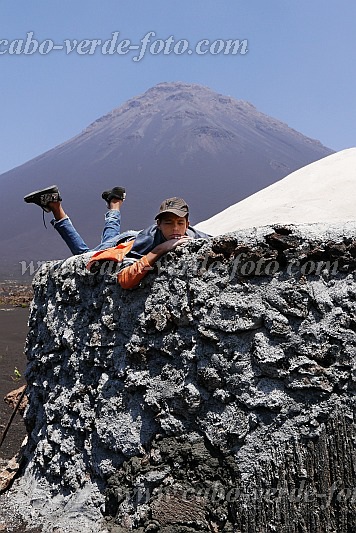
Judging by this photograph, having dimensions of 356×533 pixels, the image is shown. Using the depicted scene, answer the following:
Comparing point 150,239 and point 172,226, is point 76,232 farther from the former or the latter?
point 172,226

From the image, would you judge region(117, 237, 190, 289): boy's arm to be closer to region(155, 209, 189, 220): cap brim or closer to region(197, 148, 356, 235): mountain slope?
region(155, 209, 189, 220): cap brim

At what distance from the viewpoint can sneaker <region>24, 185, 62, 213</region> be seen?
3982 millimetres

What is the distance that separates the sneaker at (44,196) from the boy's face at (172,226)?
1234mm

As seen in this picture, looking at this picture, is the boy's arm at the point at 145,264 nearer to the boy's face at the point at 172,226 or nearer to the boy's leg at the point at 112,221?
the boy's face at the point at 172,226

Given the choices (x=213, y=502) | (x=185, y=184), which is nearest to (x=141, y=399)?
(x=213, y=502)

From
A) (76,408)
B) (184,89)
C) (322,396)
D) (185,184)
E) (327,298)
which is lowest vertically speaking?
(76,408)

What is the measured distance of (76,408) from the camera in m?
3.34

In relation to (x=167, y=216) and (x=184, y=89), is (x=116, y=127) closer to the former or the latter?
(x=184, y=89)

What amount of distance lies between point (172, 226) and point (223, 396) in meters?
0.91

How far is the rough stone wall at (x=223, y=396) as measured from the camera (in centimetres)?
263

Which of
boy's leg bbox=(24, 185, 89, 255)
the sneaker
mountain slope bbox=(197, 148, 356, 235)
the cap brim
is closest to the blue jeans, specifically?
boy's leg bbox=(24, 185, 89, 255)

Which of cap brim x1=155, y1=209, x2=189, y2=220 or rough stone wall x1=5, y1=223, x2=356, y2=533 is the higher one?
cap brim x1=155, y1=209, x2=189, y2=220

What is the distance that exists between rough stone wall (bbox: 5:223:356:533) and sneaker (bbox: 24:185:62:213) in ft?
3.29

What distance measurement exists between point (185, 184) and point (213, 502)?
Answer: 364 feet
